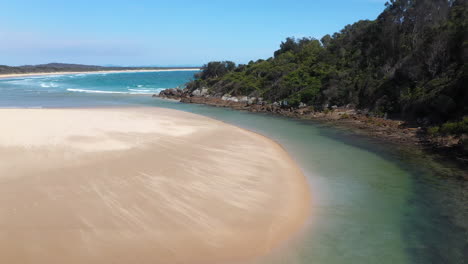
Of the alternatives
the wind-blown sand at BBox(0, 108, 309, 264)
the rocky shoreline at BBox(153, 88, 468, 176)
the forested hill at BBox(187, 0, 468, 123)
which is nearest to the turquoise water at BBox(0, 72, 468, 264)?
the wind-blown sand at BBox(0, 108, 309, 264)

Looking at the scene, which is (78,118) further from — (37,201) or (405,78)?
(405,78)

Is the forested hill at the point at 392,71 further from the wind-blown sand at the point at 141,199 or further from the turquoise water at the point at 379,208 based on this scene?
the wind-blown sand at the point at 141,199

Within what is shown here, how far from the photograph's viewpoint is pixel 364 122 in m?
24.6

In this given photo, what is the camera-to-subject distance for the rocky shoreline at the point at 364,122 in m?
16.5

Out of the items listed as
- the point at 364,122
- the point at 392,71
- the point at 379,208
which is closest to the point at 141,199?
the point at 379,208

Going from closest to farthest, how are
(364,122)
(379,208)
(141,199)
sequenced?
(141,199) → (379,208) → (364,122)

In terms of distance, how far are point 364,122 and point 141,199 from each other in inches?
789

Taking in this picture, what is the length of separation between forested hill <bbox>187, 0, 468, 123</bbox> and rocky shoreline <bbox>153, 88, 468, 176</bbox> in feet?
3.45

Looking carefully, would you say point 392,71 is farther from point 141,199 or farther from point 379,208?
point 141,199

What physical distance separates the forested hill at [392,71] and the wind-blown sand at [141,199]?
40.0 feet

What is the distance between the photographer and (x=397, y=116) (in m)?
24.1

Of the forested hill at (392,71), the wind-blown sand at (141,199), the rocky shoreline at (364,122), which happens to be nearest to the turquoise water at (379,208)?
the wind-blown sand at (141,199)

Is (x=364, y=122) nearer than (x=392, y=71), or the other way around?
(x=364, y=122)

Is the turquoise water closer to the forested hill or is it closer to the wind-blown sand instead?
the wind-blown sand
